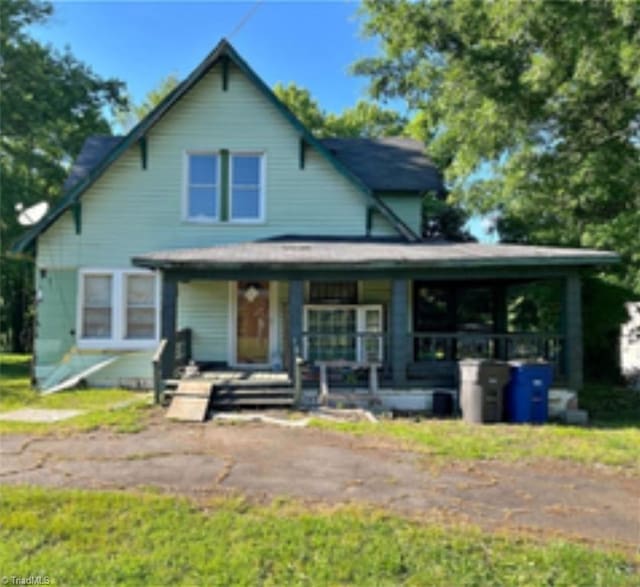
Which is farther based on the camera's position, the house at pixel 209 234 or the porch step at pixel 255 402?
the house at pixel 209 234

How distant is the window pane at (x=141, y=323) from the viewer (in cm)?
1410

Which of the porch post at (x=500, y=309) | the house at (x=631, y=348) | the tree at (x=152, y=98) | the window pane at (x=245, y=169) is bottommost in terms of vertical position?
the house at (x=631, y=348)

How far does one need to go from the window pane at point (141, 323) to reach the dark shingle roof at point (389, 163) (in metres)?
6.87

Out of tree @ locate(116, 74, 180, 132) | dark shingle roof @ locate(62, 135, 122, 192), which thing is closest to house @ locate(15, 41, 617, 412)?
dark shingle roof @ locate(62, 135, 122, 192)

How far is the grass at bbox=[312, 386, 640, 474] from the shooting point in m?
7.18

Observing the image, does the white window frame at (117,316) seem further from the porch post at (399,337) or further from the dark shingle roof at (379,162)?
the porch post at (399,337)

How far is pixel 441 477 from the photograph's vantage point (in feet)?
20.2

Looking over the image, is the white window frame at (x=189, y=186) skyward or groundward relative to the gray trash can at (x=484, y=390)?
skyward

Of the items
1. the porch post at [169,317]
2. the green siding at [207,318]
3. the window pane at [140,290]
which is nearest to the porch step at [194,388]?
the porch post at [169,317]

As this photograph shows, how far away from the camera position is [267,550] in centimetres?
417

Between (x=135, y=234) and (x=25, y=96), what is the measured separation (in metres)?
12.3

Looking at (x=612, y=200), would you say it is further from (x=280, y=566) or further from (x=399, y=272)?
(x=280, y=566)

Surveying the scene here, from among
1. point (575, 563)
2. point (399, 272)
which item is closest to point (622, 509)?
point (575, 563)

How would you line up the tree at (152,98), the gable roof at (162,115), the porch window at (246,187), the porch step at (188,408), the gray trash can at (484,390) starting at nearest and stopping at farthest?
the porch step at (188,408), the gray trash can at (484,390), the gable roof at (162,115), the porch window at (246,187), the tree at (152,98)
